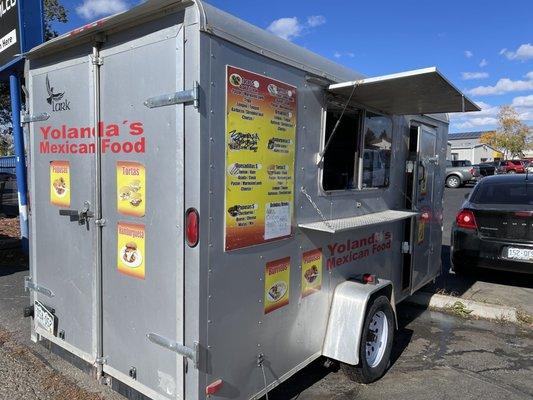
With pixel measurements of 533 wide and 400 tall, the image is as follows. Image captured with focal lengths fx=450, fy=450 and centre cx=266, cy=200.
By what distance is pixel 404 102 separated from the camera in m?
3.80

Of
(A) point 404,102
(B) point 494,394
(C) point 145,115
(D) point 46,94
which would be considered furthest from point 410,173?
(D) point 46,94

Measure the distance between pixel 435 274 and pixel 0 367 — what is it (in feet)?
16.7

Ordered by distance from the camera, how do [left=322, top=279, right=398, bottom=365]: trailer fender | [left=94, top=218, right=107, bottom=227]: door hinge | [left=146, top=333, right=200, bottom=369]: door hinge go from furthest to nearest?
[left=322, top=279, right=398, bottom=365]: trailer fender, [left=94, top=218, right=107, bottom=227]: door hinge, [left=146, top=333, right=200, bottom=369]: door hinge

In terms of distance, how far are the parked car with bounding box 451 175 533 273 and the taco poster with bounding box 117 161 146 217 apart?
16.5ft

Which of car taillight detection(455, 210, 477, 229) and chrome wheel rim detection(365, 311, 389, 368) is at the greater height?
car taillight detection(455, 210, 477, 229)

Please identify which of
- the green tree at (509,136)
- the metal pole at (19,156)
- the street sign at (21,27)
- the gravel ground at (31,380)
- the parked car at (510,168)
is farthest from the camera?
the green tree at (509,136)

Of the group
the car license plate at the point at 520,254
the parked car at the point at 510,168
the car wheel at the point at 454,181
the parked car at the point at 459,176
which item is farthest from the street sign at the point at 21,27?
the parked car at the point at 510,168

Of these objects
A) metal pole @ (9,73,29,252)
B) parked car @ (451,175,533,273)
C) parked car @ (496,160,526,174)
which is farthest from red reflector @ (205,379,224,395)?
parked car @ (496,160,526,174)

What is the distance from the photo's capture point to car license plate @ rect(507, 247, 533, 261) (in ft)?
18.8

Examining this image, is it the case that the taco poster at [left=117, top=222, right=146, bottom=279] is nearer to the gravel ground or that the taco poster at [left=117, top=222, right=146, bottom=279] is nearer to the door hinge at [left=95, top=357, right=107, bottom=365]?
the door hinge at [left=95, top=357, right=107, bottom=365]

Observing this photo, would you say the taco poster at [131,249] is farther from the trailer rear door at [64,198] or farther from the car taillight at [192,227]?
the car taillight at [192,227]

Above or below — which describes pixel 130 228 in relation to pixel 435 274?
above

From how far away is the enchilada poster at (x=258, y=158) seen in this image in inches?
97.4

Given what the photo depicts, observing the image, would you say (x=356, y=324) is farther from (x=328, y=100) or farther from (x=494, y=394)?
(x=328, y=100)
